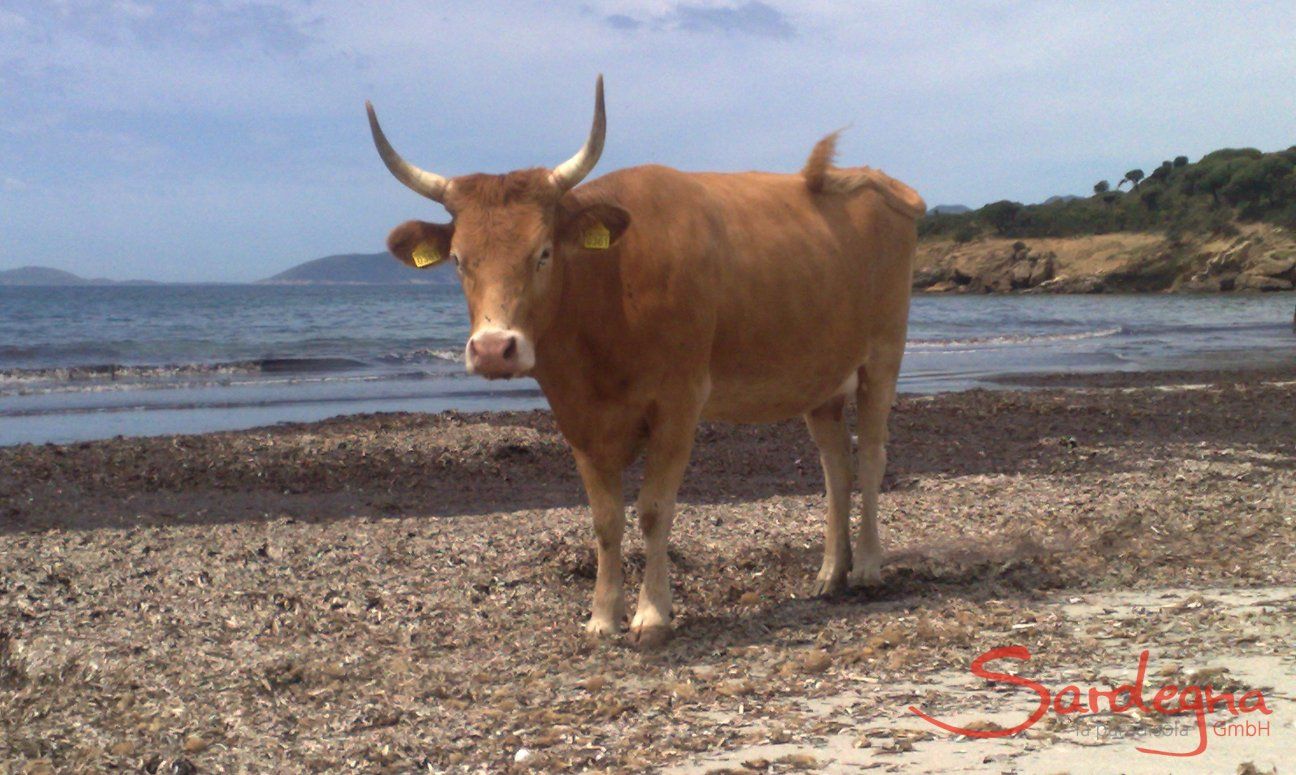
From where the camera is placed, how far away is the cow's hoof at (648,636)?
224 inches

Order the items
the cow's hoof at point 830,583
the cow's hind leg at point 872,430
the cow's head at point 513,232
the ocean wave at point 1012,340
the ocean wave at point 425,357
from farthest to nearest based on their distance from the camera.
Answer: the ocean wave at point 1012,340
the ocean wave at point 425,357
the cow's hind leg at point 872,430
the cow's hoof at point 830,583
the cow's head at point 513,232

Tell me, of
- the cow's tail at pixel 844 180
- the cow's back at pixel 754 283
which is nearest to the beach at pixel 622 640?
the cow's back at pixel 754 283

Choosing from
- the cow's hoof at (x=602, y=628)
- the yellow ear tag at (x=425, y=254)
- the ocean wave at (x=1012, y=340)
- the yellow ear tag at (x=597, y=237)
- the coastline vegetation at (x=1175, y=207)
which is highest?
the coastline vegetation at (x=1175, y=207)

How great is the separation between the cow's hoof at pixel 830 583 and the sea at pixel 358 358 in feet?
41.3

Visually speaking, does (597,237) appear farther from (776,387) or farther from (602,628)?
(602,628)

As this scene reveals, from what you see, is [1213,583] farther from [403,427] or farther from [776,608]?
[403,427]

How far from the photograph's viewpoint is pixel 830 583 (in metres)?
6.96

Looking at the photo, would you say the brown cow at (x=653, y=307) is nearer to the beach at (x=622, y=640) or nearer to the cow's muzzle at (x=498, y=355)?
the cow's muzzle at (x=498, y=355)

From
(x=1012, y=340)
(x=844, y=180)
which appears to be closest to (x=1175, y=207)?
(x=1012, y=340)

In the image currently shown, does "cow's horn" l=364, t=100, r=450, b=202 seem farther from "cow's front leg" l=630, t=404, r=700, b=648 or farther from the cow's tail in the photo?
the cow's tail

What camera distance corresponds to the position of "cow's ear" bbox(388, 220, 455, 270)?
5617mm

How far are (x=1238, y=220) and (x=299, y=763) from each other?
3290 inches

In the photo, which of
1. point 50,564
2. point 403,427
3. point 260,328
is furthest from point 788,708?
point 260,328

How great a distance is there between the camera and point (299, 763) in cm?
422
